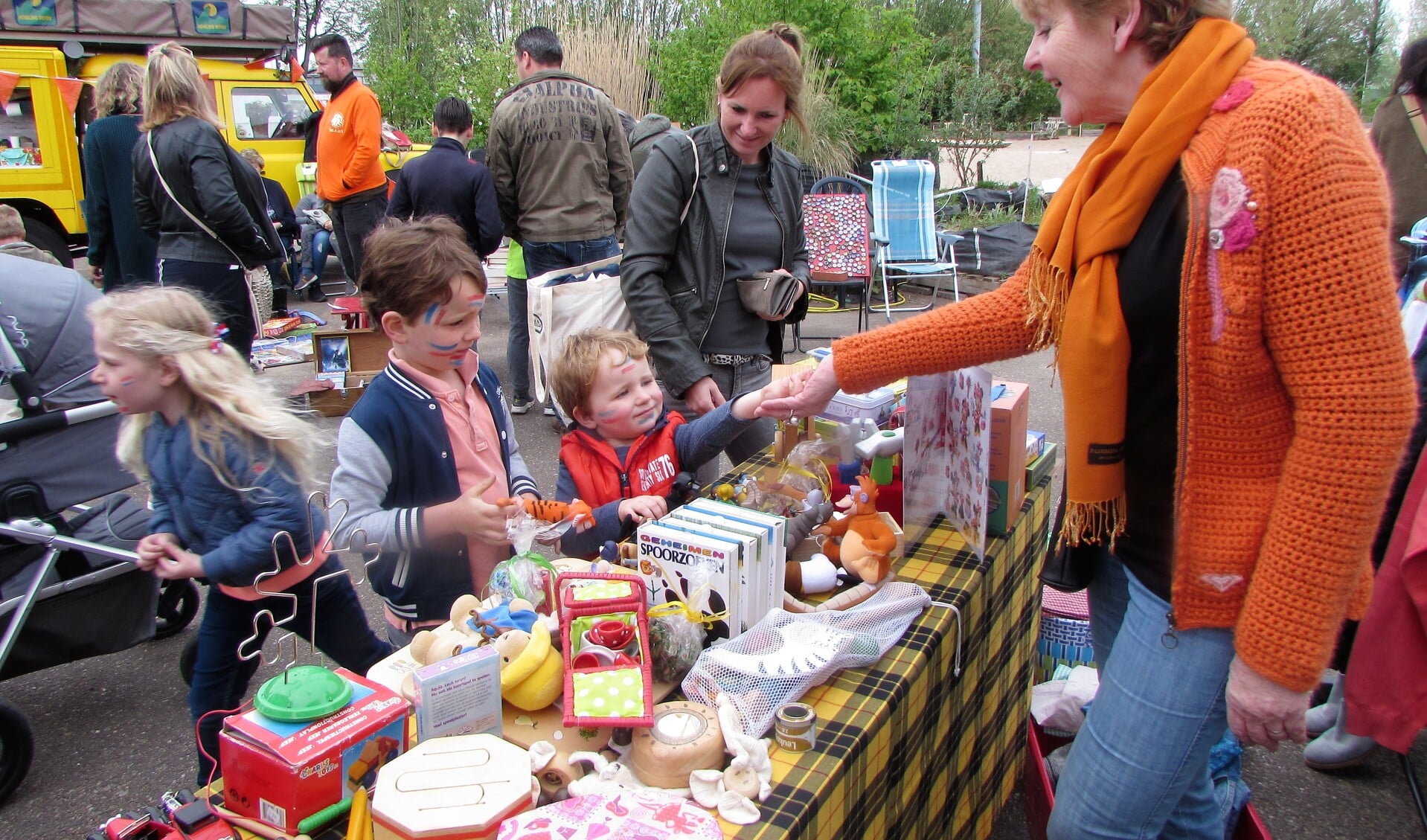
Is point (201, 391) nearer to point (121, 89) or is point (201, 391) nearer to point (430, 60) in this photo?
point (121, 89)

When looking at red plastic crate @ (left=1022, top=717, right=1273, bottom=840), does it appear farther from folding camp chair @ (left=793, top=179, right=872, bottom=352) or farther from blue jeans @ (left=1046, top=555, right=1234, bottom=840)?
folding camp chair @ (left=793, top=179, right=872, bottom=352)

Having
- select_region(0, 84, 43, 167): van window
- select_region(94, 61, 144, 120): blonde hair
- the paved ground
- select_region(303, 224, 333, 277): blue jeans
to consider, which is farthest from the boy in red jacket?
select_region(0, 84, 43, 167): van window

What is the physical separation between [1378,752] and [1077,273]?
7.46 ft

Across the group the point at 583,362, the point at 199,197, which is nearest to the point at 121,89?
the point at 199,197

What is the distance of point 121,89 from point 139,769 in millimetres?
3715

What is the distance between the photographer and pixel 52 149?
8.88 metres

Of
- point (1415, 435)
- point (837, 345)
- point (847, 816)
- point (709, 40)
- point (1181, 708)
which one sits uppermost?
point (709, 40)

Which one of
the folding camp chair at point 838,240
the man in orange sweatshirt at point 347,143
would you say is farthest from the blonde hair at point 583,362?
the folding camp chair at point 838,240

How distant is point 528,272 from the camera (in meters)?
5.50

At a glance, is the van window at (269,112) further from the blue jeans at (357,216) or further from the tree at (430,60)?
the blue jeans at (357,216)

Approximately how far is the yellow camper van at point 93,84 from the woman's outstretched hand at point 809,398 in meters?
9.15

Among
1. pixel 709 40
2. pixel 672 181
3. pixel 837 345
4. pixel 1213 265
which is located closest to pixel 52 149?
pixel 709 40

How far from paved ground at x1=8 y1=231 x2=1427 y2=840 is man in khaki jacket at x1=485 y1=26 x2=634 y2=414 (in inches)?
108

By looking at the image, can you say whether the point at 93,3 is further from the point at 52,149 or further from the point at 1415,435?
the point at 1415,435
